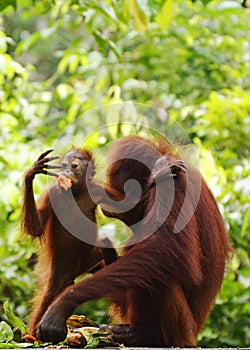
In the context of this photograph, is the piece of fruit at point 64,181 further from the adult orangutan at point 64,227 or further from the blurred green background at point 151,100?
the blurred green background at point 151,100

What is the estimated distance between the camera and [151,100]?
24.6 ft

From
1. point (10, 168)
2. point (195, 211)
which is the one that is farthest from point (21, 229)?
point (10, 168)

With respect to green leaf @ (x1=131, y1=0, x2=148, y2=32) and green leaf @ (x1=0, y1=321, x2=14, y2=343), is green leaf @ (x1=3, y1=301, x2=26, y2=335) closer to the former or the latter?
green leaf @ (x1=0, y1=321, x2=14, y2=343)

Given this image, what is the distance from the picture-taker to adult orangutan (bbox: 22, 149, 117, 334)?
283cm

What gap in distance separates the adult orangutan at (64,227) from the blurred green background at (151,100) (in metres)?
0.14

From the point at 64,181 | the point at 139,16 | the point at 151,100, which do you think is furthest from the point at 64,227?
the point at 151,100

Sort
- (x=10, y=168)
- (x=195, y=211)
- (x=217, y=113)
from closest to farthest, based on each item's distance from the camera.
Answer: (x=195, y=211) < (x=10, y=168) < (x=217, y=113)

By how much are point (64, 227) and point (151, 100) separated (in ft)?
15.2

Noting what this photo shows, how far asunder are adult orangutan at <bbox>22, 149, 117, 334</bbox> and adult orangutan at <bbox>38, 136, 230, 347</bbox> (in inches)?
4.2

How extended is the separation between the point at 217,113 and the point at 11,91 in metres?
1.58

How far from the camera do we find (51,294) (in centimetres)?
302

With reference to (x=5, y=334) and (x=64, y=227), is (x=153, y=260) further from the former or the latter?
(x=5, y=334)

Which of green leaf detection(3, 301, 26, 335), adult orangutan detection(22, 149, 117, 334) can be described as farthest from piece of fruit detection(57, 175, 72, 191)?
green leaf detection(3, 301, 26, 335)

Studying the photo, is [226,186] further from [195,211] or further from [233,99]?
[195,211]
